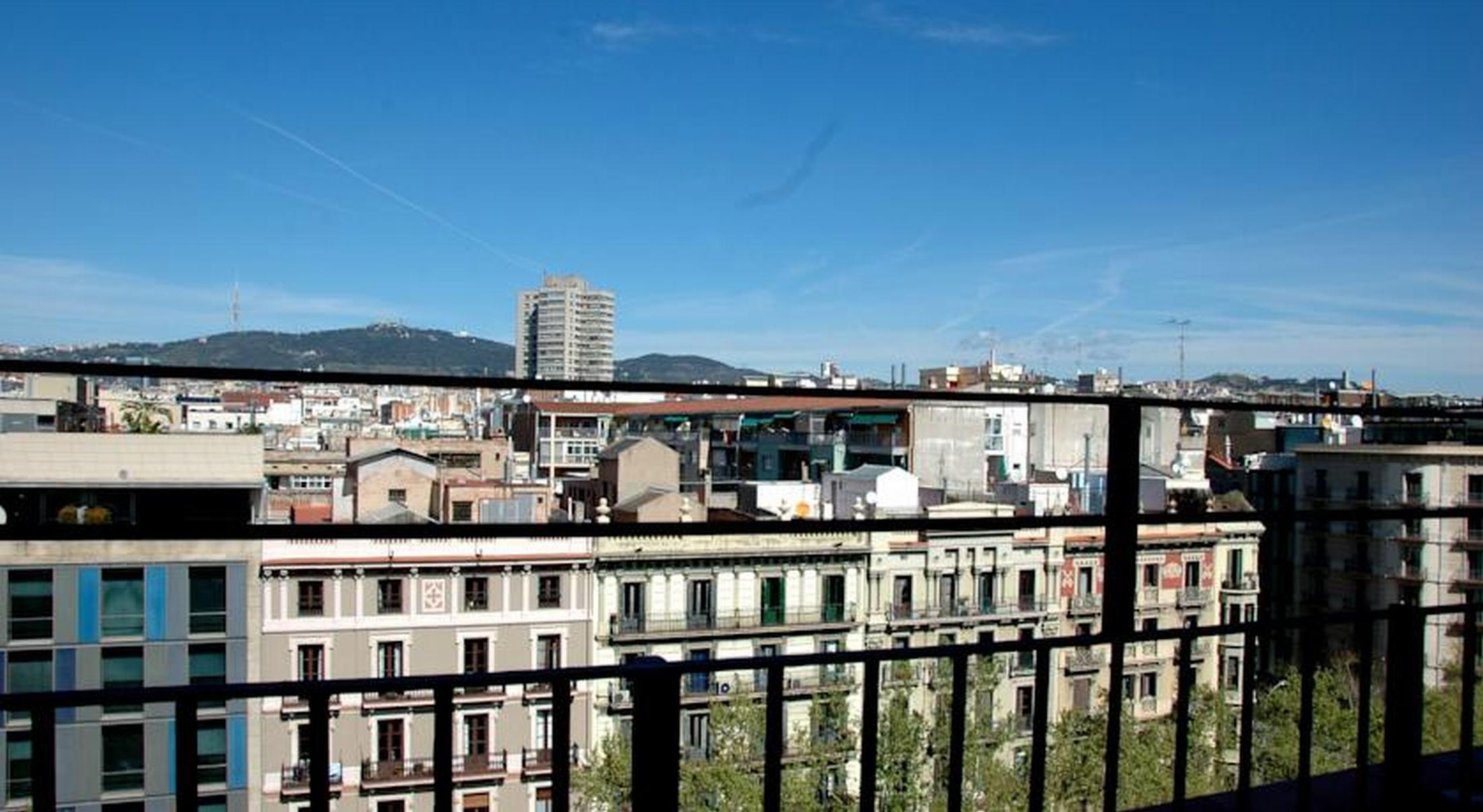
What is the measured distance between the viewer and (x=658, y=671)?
6.17 feet

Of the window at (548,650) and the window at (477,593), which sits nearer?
the window at (477,593)

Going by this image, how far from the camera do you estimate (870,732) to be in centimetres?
217

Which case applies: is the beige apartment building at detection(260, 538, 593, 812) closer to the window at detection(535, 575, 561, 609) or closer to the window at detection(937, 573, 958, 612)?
the window at detection(535, 575, 561, 609)

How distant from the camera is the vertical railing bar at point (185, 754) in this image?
5.37 ft

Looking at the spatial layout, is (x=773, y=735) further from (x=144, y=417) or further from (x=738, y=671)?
(x=144, y=417)

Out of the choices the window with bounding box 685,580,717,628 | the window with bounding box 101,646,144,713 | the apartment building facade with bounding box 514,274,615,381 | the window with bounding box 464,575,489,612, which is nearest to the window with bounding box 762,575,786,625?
the window with bounding box 685,580,717,628

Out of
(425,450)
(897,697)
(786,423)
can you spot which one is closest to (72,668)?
(425,450)

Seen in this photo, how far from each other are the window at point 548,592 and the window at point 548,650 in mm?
93

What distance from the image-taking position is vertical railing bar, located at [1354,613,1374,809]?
2.87 m

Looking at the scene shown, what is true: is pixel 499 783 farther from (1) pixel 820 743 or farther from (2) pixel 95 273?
(2) pixel 95 273

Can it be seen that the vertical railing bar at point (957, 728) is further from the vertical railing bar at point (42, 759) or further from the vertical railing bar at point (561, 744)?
the vertical railing bar at point (42, 759)

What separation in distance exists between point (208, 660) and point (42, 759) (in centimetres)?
234

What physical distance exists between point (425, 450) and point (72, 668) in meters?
1.14

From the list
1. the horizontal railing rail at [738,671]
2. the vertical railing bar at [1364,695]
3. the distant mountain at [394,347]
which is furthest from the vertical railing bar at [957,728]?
the distant mountain at [394,347]
